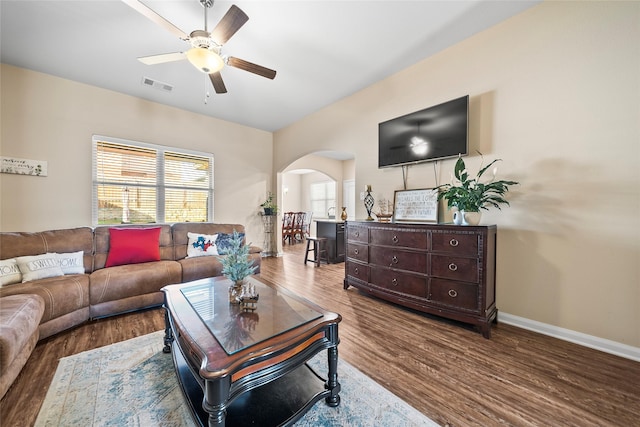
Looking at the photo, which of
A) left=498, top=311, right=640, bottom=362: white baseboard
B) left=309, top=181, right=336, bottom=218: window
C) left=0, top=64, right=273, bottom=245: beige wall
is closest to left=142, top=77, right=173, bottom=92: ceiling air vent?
left=0, top=64, right=273, bottom=245: beige wall

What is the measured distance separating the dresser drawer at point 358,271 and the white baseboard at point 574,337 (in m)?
1.44

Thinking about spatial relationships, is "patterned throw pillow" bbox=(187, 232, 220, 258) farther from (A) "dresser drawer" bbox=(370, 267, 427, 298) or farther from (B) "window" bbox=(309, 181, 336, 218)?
(B) "window" bbox=(309, 181, 336, 218)

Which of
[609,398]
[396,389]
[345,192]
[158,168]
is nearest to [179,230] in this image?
[158,168]

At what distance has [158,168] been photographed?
14.1ft

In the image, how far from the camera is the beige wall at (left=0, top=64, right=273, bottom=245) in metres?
3.10

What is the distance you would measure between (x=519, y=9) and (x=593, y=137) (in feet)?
4.63

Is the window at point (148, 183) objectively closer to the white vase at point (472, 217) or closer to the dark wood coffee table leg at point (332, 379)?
the dark wood coffee table leg at point (332, 379)

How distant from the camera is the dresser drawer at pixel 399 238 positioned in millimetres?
2494

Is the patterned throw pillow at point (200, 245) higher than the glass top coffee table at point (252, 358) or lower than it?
higher

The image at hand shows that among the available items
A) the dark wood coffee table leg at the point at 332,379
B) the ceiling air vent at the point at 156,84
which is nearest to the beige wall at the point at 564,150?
the dark wood coffee table leg at the point at 332,379

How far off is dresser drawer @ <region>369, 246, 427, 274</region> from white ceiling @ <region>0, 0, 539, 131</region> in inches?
93.9

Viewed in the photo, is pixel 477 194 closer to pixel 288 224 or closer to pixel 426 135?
pixel 426 135

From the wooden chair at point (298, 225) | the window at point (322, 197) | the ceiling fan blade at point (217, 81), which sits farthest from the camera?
the window at point (322, 197)

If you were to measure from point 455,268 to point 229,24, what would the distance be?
2931 mm
